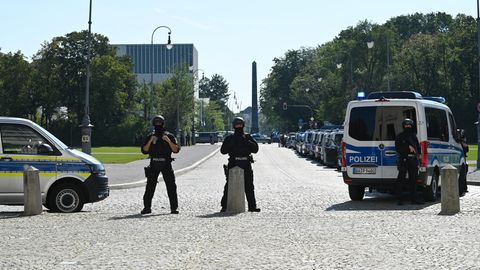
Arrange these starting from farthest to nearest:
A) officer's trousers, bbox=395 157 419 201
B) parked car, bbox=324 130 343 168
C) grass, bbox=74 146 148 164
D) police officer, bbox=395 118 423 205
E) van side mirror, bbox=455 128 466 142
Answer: grass, bbox=74 146 148 164 < parked car, bbox=324 130 343 168 < van side mirror, bbox=455 128 466 142 < officer's trousers, bbox=395 157 419 201 < police officer, bbox=395 118 423 205

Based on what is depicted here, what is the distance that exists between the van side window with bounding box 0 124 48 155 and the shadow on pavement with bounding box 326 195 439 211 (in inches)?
219

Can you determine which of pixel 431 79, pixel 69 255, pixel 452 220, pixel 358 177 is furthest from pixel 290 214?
pixel 431 79

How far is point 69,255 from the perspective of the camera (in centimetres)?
976

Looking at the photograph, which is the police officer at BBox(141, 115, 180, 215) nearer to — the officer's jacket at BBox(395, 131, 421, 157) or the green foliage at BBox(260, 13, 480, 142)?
the officer's jacket at BBox(395, 131, 421, 157)

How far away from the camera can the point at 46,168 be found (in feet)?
51.4

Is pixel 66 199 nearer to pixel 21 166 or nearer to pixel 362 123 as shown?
pixel 21 166

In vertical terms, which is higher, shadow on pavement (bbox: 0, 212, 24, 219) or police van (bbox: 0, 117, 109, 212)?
police van (bbox: 0, 117, 109, 212)

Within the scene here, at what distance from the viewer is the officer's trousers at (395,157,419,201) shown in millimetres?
17516

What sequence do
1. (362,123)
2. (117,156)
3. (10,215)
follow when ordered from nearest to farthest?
(10,215)
(362,123)
(117,156)

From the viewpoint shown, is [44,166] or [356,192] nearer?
[44,166]

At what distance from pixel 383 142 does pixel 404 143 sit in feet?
3.58

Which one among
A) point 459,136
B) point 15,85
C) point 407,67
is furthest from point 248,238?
point 15,85

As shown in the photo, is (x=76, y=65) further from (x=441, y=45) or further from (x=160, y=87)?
(x=441, y=45)

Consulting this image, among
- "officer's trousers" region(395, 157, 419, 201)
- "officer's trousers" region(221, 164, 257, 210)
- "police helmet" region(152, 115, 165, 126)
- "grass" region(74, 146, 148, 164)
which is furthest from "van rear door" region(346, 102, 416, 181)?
"grass" region(74, 146, 148, 164)
